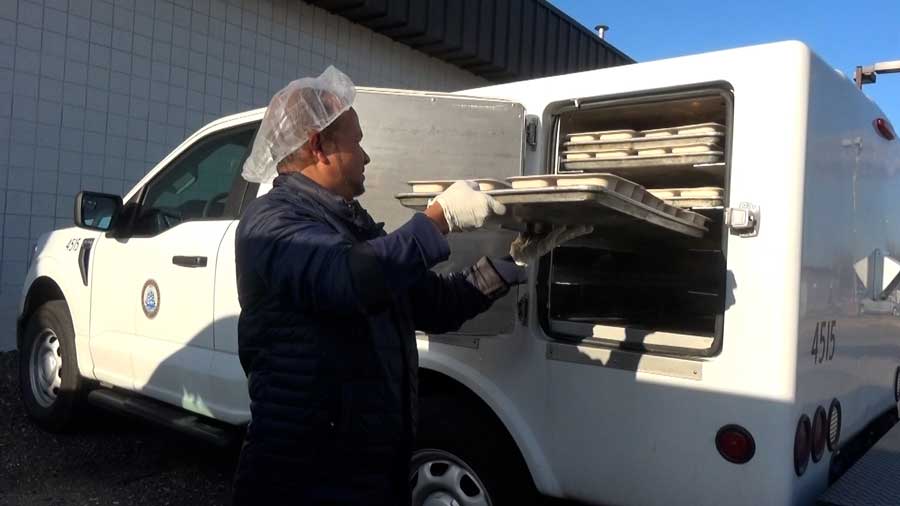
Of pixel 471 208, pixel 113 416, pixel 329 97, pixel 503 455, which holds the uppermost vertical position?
pixel 329 97

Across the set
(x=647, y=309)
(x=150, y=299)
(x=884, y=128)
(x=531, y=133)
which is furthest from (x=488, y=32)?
(x=531, y=133)

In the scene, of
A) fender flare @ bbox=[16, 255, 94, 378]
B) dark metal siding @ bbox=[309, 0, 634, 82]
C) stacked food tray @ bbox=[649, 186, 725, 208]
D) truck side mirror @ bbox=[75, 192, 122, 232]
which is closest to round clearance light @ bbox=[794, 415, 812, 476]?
stacked food tray @ bbox=[649, 186, 725, 208]

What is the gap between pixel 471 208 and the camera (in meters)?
2.04

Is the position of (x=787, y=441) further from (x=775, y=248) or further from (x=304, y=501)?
(x=304, y=501)

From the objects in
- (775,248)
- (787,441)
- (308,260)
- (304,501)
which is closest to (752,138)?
(775,248)

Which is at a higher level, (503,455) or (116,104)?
(116,104)

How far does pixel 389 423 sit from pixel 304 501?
289 mm

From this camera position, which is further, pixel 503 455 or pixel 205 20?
pixel 205 20

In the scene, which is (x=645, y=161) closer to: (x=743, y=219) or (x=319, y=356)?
(x=743, y=219)

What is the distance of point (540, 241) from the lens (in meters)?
2.60

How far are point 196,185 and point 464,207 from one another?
2.73 metres

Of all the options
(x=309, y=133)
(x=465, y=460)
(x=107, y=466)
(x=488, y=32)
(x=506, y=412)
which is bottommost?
(x=107, y=466)

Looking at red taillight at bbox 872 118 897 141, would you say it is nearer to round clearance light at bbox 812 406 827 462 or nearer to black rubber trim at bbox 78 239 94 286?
round clearance light at bbox 812 406 827 462

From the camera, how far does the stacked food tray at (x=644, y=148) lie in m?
2.64
